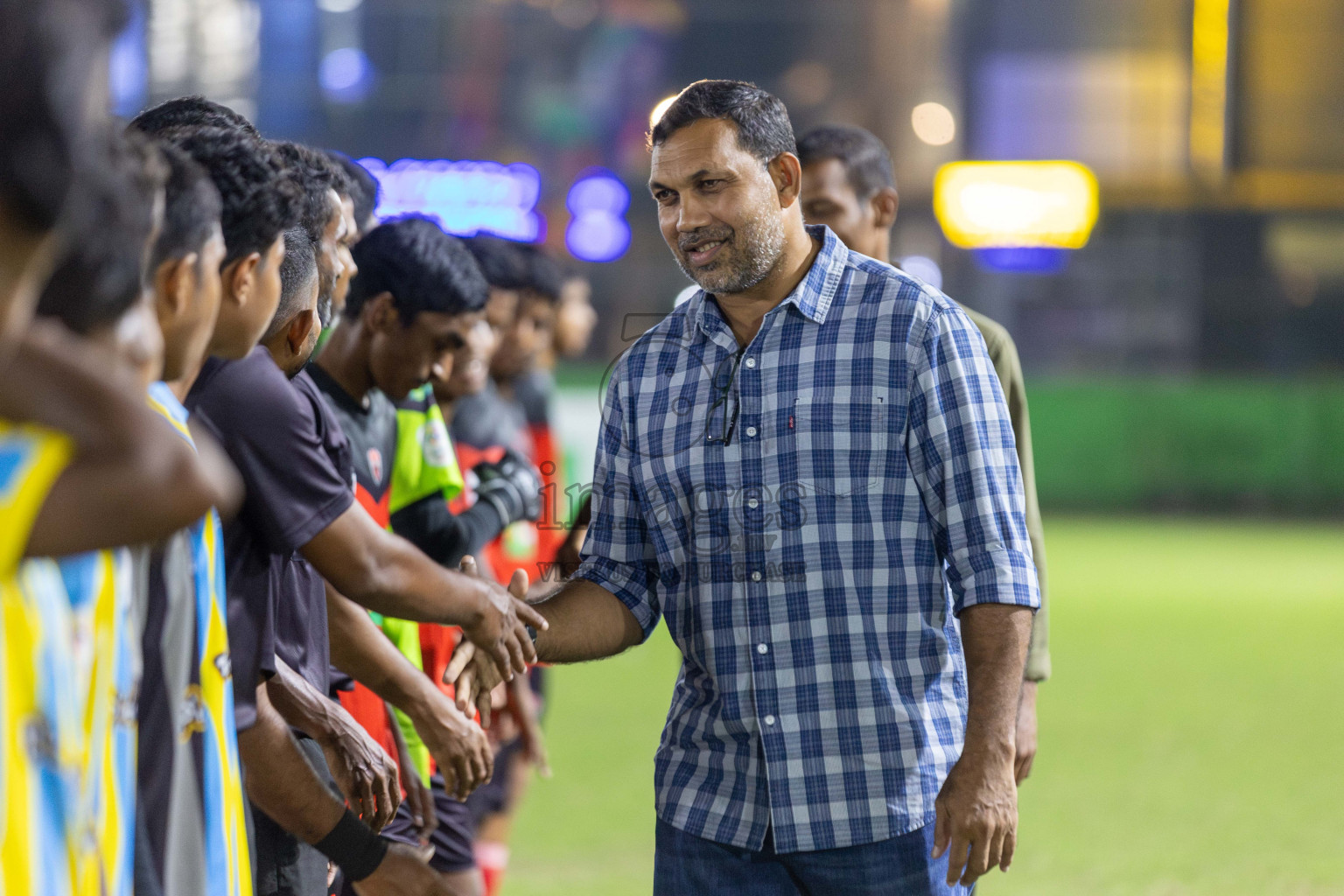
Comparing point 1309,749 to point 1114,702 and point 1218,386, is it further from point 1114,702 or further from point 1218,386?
point 1218,386

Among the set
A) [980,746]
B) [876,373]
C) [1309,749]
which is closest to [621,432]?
[876,373]

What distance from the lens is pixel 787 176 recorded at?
2.87 meters

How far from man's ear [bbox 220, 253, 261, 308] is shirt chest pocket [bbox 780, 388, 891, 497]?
1036 millimetres

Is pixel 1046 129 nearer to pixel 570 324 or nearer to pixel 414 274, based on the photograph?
pixel 570 324

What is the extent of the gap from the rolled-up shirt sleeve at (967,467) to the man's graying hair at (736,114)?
0.54 meters

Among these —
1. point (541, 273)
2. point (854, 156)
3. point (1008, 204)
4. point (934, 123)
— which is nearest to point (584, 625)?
point (854, 156)

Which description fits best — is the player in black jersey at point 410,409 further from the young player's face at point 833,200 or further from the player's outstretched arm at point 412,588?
the young player's face at point 833,200

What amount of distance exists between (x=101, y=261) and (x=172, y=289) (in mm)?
231

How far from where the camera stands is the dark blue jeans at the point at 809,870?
7.98ft

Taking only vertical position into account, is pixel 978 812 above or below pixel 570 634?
below

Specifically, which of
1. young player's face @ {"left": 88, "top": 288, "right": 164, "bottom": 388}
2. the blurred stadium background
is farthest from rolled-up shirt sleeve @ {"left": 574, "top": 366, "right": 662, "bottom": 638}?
the blurred stadium background

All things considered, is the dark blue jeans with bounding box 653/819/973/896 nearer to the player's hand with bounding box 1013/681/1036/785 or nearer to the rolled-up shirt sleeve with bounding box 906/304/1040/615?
the rolled-up shirt sleeve with bounding box 906/304/1040/615

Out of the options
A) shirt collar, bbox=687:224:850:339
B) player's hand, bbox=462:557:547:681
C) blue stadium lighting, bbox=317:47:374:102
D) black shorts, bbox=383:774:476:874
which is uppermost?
blue stadium lighting, bbox=317:47:374:102

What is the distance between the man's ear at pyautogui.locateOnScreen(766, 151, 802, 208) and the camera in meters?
2.85
